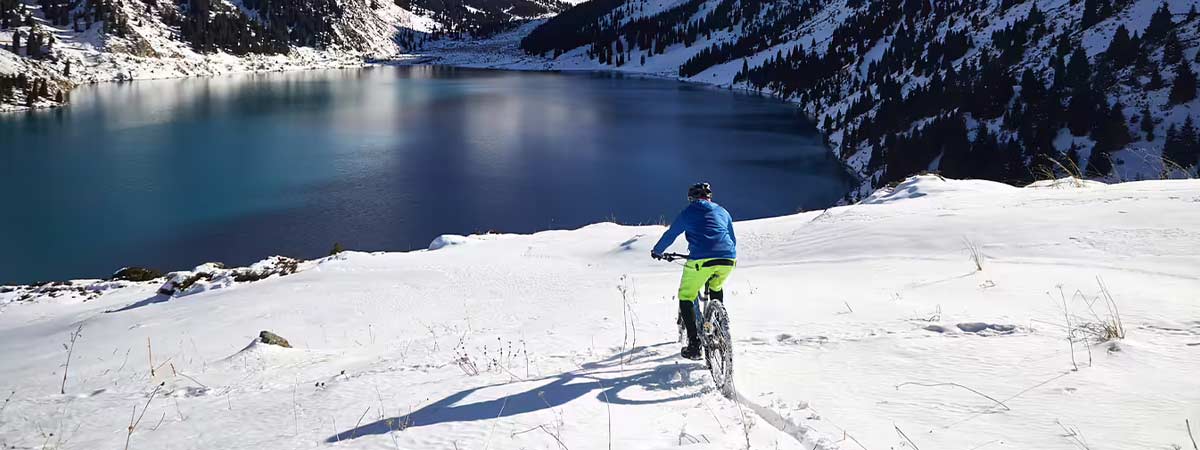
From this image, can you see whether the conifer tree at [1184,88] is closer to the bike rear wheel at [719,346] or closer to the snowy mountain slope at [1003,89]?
the snowy mountain slope at [1003,89]

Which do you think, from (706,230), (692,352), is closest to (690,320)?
(692,352)

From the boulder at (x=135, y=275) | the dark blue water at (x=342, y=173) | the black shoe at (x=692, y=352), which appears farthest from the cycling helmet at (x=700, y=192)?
the dark blue water at (x=342, y=173)

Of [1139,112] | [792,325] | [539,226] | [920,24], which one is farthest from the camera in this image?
[920,24]

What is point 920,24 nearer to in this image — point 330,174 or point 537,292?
point 330,174

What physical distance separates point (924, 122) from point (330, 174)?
37.5 m

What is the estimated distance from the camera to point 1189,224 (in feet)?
28.1

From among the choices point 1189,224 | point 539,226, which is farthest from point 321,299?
point 539,226

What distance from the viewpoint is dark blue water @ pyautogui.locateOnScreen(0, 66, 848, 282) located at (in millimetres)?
25469

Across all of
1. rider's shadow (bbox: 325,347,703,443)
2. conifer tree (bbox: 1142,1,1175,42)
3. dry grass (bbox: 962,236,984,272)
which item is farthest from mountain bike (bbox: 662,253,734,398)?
conifer tree (bbox: 1142,1,1175,42)

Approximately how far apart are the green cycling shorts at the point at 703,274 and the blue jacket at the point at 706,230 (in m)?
0.05

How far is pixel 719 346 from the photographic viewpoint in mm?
5281

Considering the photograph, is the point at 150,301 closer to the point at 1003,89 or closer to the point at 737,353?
the point at 737,353

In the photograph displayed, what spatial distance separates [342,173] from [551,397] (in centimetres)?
3407

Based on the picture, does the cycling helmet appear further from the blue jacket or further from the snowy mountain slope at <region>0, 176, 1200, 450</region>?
the snowy mountain slope at <region>0, 176, 1200, 450</region>
